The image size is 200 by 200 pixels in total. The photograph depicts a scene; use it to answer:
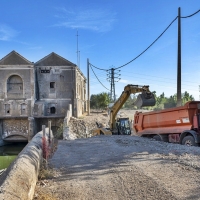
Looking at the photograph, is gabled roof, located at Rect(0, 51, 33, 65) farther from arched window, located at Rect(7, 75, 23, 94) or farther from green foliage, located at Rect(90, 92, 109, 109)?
green foliage, located at Rect(90, 92, 109, 109)

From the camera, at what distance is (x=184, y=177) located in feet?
17.6

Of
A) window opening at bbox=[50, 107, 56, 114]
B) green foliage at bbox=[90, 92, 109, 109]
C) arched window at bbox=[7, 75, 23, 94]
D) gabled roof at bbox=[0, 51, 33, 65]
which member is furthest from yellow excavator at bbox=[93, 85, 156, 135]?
green foliage at bbox=[90, 92, 109, 109]

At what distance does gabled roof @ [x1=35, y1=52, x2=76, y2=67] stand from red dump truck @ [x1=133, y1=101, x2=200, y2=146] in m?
22.4

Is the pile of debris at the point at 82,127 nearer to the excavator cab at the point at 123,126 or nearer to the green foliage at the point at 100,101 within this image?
the excavator cab at the point at 123,126

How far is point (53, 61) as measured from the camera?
35219 millimetres

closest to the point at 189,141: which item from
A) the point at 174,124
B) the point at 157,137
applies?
the point at 174,124

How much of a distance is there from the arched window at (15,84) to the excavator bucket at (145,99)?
81.7 ft

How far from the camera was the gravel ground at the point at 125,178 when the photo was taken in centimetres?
458

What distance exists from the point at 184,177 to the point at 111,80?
113 feet

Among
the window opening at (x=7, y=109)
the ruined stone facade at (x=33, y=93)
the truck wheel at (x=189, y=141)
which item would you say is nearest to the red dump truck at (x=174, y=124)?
the truck wheel at (x=189, y=141)

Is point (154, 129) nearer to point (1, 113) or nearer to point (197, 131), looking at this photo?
point (197, 131)

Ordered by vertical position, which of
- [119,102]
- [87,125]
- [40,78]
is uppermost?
[40,78]

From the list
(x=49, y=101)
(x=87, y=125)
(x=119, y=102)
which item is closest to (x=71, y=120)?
(x=87, y=125)

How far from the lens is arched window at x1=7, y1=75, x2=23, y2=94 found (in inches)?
1372
